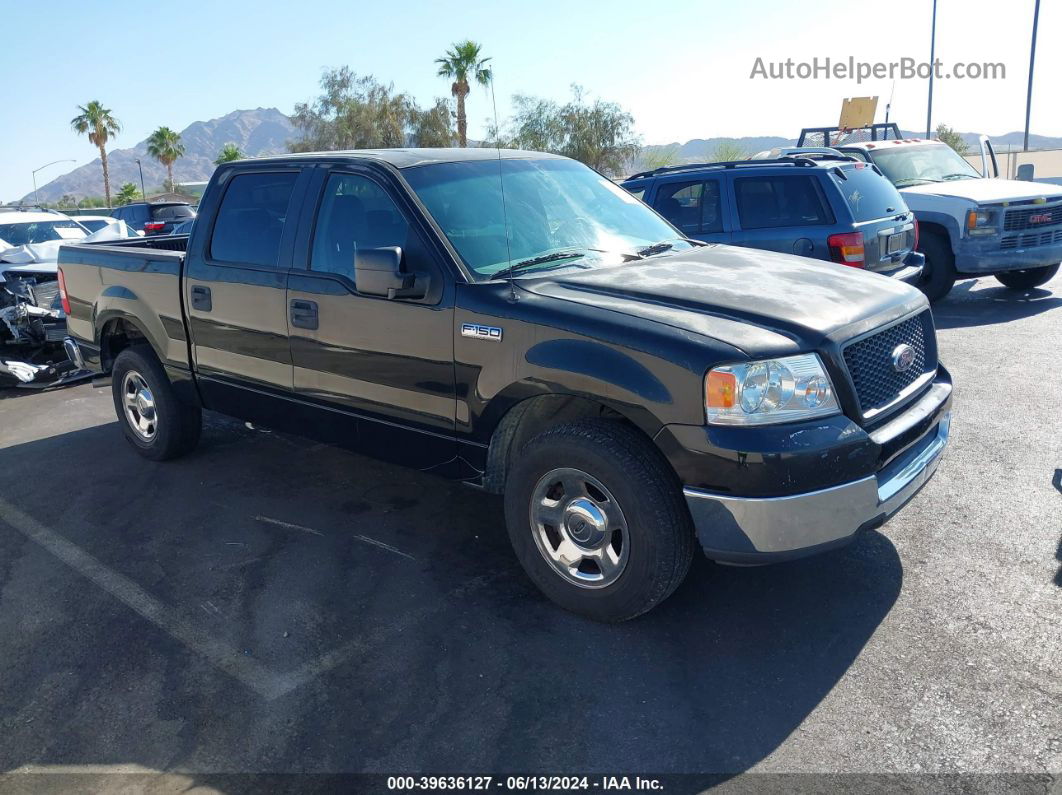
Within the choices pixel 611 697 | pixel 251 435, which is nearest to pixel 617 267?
pixel 611 697

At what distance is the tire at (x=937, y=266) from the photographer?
35.2 ft

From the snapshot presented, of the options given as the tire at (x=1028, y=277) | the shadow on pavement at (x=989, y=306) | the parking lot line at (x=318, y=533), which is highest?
the tire at (x=1028, y=277)

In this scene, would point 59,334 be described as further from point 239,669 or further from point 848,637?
point 848,637

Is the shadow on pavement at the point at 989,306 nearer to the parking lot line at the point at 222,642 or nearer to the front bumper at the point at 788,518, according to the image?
the front bumper at the point at 788,518

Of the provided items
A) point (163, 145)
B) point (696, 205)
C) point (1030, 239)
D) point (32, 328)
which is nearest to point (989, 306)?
point (1030, 239)

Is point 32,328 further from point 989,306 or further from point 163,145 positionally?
point 163,145

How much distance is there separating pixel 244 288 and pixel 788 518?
318 cm

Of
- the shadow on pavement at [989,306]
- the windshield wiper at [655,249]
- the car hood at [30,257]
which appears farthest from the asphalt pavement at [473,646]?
the car hood at [30,257]

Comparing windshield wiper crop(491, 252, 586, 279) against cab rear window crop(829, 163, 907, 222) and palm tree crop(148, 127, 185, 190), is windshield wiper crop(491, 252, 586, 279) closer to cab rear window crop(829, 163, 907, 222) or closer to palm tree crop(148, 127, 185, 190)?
cab rear window crop(829, 163, 907, 222)

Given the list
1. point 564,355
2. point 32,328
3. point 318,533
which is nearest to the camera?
point 564,355

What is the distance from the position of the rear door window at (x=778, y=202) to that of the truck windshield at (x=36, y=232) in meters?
10.1

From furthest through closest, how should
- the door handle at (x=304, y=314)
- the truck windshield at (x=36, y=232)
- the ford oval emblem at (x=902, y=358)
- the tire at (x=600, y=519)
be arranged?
the truck windshield at (x=36, y=232), the door handle at (x=304, y=314), the ford oval emblem at (x=902, y=358), the tire at (x=600, y=519)

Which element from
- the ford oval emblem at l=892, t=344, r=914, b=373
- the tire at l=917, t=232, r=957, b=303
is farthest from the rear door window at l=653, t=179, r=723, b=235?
the ford oval emblem at l=892, t=344, r=914, b=373

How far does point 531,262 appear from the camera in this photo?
13.8 ft
